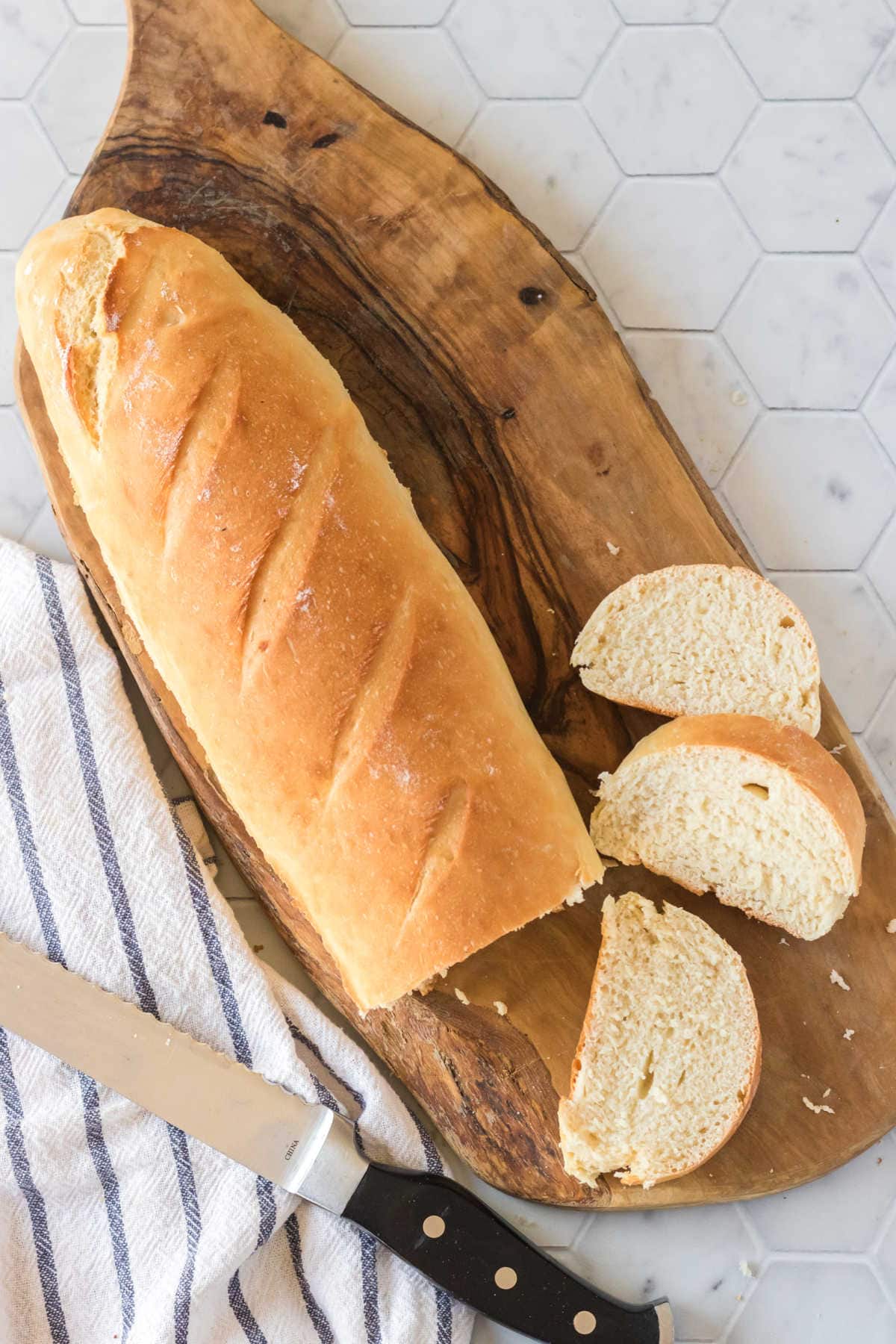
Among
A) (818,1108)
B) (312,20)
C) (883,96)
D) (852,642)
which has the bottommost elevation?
(818,1108)

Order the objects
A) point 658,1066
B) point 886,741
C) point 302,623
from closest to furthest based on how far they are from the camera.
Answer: point 302,623, point 658,1066, point 886,741

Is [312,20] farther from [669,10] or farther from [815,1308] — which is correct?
[815,1308]

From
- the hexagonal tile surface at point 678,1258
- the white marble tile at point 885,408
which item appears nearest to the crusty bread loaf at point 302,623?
the hexagonal tile surface at point 678,1258

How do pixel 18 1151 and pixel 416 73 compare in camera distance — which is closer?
pixel 18 1151

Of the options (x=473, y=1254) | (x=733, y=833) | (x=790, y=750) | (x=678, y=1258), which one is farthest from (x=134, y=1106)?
(x=790, y=750)

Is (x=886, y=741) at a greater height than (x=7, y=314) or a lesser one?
lesser
